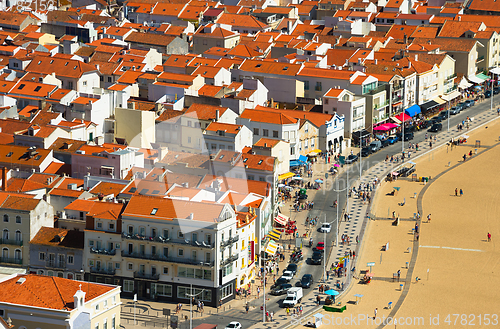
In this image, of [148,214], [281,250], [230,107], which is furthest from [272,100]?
[148,214]

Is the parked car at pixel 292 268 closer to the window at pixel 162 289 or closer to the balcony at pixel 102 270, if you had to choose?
the window at pixel 162 289

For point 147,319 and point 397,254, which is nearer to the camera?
point 147,319

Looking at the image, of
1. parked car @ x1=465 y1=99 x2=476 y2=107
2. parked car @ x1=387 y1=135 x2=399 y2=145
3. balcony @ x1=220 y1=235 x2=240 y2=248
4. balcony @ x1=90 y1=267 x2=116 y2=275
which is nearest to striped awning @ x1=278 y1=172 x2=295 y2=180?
parked car @ x1=387 y1=135 x2=399 y2=145

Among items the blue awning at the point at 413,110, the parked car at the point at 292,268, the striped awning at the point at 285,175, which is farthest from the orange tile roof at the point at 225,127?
the blue awning at the point at 413,110

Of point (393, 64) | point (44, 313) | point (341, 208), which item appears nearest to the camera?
point (44, 313)

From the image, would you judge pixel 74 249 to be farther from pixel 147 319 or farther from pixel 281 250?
pixel 281 250

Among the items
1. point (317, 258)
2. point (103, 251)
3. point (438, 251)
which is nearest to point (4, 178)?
point (103, 251)
